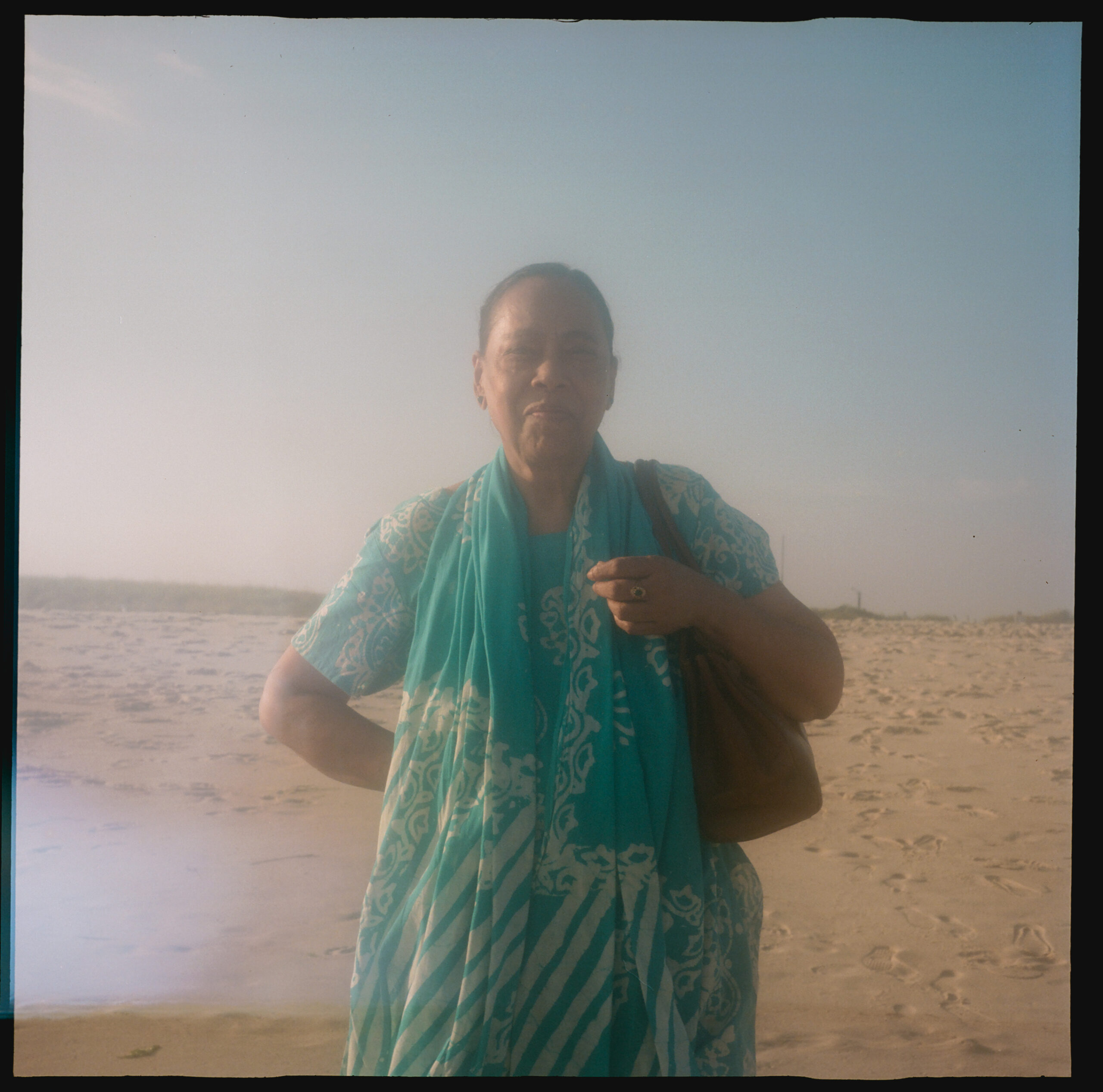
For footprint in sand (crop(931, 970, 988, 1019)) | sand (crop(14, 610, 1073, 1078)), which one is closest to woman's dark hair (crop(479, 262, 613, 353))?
sand (crop(14, 610, 1073, 1078))

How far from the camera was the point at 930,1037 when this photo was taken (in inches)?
136

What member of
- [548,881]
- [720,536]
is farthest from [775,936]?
[720,536]

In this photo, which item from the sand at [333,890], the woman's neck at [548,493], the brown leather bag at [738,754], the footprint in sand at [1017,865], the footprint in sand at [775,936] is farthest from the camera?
the footprint in sand at [1017,865]

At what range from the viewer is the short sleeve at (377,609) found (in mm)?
1792

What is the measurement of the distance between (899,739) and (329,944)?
579 centimetres

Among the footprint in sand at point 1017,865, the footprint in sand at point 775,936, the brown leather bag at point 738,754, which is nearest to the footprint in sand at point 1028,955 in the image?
the footprint in sand at point 1017,865

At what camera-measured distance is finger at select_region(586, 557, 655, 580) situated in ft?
5.32

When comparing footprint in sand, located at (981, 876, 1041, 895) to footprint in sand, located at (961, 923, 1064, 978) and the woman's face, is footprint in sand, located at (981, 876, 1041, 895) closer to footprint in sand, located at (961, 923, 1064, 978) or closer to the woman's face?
footprint in sand, located at (961, 923, 1064, 978)

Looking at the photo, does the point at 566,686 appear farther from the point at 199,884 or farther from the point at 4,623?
the point at 199,884

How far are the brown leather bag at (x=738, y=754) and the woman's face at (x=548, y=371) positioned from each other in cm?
49

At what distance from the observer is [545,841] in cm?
163

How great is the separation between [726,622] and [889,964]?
10.9ft

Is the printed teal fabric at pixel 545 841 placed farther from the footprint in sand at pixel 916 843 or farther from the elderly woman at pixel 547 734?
the footprint in sand at pixel 916 843

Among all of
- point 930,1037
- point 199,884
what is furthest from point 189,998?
point 930,1037
